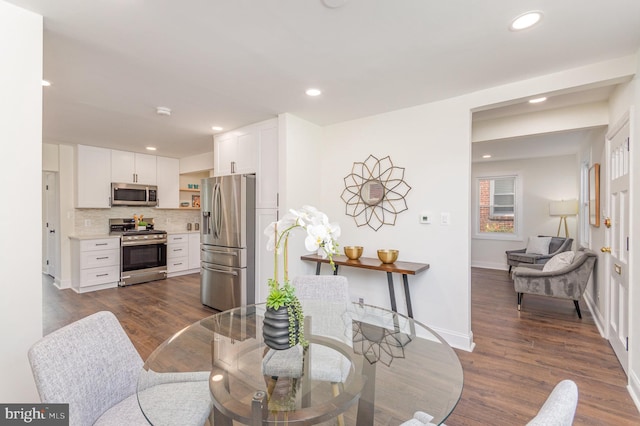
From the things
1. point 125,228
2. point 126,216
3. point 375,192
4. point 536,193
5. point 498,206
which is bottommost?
point 125,228

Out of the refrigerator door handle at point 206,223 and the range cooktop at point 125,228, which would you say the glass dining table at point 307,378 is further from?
the range cooktop at point 125,228

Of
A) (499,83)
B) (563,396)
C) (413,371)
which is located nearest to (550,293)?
(499,83)

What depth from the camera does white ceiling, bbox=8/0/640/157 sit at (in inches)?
63.3

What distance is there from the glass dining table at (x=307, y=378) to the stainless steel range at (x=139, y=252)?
4172 mm

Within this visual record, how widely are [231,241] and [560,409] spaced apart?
3.45 m

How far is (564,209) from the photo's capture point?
547cm

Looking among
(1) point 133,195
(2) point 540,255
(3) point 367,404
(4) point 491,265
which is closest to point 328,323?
(3) point 367,404

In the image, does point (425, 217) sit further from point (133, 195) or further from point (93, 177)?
point (93, 177)

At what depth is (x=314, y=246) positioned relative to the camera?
4.18 feet

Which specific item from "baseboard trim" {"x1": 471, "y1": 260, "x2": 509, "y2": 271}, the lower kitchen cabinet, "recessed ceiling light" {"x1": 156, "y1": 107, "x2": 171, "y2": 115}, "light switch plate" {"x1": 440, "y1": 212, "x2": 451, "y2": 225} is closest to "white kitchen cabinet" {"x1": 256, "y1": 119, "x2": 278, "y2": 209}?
"recessed ceiling light" {"x1": 156, "y1": 107, "x2": 171, "y2": 115}

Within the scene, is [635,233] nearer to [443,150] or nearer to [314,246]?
[443,150]

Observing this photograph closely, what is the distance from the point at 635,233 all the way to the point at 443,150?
1.54m

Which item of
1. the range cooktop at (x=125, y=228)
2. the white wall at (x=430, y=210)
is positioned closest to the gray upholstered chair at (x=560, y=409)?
the white wall at (x=430, y=210)

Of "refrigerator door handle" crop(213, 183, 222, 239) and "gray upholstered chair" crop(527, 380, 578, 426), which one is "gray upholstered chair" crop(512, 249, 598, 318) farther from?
"refrigerator door handle" crop(213, 183, 222, 239)
